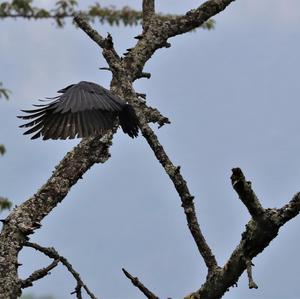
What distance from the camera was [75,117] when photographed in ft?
26.8

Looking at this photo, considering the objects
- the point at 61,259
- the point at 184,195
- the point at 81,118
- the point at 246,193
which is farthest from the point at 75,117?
the point at 246,193

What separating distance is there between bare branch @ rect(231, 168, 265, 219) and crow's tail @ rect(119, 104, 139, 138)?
105 inches

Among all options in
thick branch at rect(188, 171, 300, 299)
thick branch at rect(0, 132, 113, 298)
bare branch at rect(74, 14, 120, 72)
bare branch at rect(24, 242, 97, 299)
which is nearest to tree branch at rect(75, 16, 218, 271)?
thick branch at rect(188, 171, 300, 299)

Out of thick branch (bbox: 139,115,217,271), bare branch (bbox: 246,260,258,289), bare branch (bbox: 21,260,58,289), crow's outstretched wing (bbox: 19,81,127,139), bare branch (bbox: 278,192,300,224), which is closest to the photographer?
bare branch (bbox: 246,260,258,289)

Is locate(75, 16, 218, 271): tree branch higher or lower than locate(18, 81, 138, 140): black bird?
lower

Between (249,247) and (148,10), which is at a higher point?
(148,10)

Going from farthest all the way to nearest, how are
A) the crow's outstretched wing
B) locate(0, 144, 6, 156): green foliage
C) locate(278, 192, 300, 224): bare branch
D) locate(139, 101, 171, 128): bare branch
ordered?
locate(0, 144, 6, 156): green foliage, locate(139, 101, 171, 128): bare branch, the crow's outstretched wing, locate(278, 192, 300, 224): bare branch

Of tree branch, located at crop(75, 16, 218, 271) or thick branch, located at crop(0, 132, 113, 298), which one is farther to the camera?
thick branch, located at crop(0, 132, 113, 298)

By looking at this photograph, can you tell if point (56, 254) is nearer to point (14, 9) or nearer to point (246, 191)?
point (246, 191)

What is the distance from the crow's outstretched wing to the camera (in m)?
8.10

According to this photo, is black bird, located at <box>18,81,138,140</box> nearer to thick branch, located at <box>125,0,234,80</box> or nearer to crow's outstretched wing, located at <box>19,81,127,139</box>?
crow's outstretched wing, located at <box>19,81,127,139</box>

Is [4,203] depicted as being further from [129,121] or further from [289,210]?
[289,210]

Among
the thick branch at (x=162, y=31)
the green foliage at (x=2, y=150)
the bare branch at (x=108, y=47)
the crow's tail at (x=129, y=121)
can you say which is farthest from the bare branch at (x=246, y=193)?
the green foliage at (x=2, y=150)

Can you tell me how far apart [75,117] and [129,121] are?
17.4 inches
